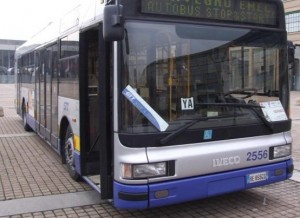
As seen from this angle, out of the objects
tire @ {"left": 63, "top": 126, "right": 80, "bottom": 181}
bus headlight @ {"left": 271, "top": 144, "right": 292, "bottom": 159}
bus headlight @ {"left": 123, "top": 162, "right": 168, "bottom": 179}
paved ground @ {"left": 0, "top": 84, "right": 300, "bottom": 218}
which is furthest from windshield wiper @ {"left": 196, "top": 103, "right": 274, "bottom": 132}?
tire @ {"left": 63, "top": 126, "right": 80, "bottom": 181}

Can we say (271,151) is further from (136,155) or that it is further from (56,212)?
(56,212)

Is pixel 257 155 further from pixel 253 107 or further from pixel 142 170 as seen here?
pixel 142 170

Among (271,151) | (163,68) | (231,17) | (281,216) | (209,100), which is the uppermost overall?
(231,17)

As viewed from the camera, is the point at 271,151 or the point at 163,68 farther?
the point at 271,151

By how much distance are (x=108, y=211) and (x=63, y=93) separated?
2351mm

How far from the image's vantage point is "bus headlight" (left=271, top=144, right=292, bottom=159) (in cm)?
503

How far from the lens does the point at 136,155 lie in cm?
416

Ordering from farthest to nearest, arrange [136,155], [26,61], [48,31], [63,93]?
[26,61], [48,31], [63,93], [136,155]

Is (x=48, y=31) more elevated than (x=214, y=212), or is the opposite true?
(x=48, y=31)

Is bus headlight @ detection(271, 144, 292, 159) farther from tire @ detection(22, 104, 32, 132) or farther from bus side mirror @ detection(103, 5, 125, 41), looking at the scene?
tire @ detection(22, 104, 32, 132)

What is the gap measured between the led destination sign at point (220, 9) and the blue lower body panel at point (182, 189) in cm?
174

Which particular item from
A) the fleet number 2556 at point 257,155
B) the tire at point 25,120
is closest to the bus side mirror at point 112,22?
the fleet number 2556 at point 257,155

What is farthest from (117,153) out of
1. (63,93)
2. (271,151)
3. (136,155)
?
(63,93)

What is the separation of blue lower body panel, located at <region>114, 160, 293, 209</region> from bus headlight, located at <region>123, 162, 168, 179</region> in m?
0.10
